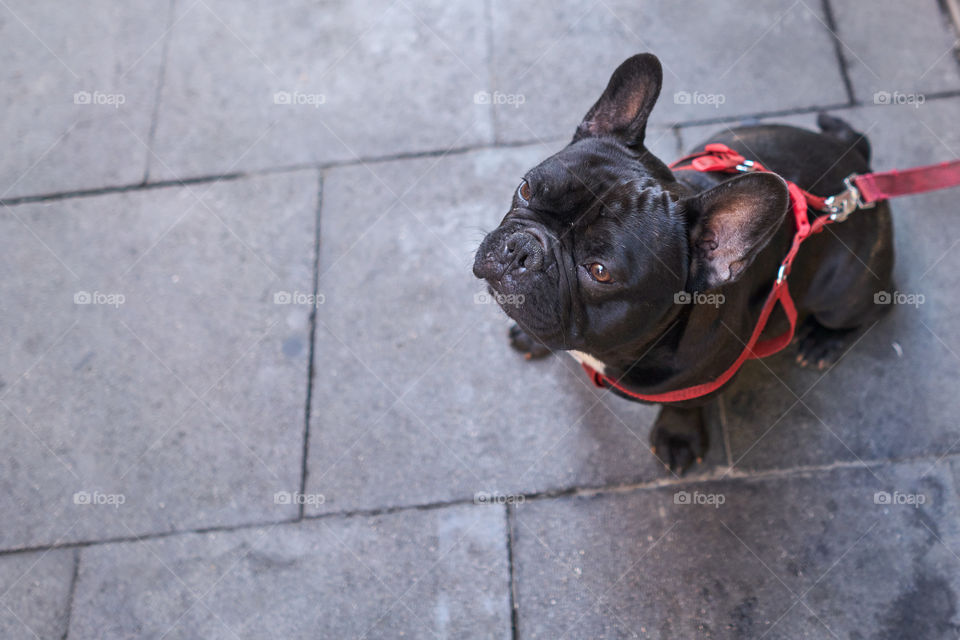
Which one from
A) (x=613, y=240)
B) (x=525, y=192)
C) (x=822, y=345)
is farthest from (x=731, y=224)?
(x=822, y=345)

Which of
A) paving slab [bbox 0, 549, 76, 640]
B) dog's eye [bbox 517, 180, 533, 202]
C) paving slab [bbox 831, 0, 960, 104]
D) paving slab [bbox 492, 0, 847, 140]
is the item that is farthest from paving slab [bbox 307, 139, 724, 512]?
paving slab [bbox 831, 0, 960, 104]

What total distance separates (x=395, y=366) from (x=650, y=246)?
1.95 metres

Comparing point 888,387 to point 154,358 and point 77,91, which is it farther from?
point 77,91

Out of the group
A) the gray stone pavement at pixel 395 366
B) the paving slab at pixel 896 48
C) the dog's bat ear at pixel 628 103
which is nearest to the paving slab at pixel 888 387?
the gray stone pavement at pixel 395 366

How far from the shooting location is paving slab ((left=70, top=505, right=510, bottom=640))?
3574 millimetres

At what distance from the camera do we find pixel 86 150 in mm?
4707

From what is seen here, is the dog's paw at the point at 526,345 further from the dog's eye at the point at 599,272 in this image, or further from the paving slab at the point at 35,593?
the paving slab at the point at 35,593

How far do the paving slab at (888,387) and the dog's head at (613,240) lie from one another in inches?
58.7

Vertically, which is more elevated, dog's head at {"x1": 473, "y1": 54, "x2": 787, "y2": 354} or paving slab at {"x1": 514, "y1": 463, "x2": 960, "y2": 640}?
dog's head at {"x1": 473, "y1": 54, "x2": 787, "y2": 354}

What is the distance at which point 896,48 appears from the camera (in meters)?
4.55

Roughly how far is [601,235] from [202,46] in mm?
3790

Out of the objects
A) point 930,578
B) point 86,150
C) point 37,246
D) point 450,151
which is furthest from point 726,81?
point 37,246

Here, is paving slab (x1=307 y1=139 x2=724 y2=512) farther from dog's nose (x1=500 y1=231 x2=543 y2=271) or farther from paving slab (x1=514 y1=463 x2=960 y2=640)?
dog's nose (x1=500 y1=231 x2=543 y2=271)

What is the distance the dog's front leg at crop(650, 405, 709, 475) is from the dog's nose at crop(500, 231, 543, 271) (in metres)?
1.34
